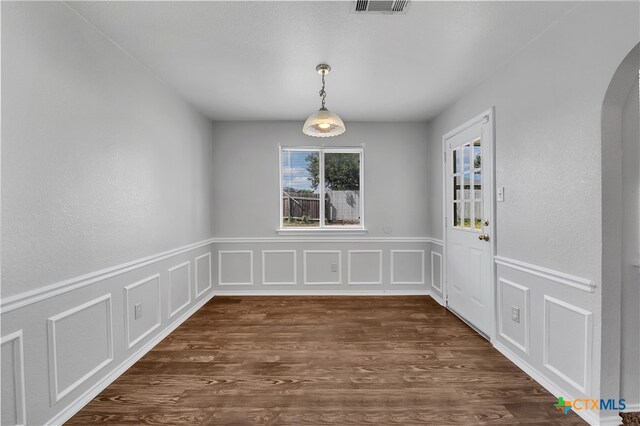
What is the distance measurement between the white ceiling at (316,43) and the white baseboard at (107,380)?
2.56m

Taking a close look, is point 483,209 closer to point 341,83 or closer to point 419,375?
point 419,375

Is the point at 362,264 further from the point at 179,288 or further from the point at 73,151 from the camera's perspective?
the point at 73,151

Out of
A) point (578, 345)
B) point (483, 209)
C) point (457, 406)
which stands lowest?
point (457, 406)

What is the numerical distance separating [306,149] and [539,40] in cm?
300

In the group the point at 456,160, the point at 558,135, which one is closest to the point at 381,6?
the point at 558,135

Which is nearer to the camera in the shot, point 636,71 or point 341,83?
point 636,71

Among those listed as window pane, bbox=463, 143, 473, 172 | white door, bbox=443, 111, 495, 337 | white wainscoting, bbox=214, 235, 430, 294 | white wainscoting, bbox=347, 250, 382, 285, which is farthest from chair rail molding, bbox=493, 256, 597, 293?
white wainscoting, bbox=347, 250, 382, 285

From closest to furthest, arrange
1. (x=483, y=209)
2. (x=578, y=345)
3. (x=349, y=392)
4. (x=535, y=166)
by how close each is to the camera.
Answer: (x=578, y=345) < (x=349, y=392) < (x=535, y=166) < (x=483, y=209)

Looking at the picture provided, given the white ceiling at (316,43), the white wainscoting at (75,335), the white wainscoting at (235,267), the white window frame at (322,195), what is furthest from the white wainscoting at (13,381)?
the white window frame at (322,195)

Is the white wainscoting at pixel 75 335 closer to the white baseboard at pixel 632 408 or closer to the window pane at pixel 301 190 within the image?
the window pane at pixel 301 190

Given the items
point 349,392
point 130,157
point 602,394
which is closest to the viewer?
point 602,394

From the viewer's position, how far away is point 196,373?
2.40m

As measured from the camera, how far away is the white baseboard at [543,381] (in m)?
1.83

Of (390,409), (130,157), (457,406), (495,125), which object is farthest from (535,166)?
(130,157)
